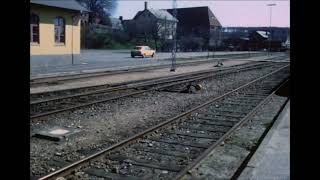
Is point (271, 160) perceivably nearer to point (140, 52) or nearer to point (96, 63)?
point (96, 63)

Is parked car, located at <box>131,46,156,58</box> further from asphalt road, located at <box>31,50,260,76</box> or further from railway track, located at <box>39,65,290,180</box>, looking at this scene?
railway track, located at <box>39,65,290,180</box>

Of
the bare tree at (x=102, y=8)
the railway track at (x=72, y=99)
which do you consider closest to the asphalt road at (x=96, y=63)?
the railway track at (x=72, y=99)

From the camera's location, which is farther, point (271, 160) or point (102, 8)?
point (102, 8)

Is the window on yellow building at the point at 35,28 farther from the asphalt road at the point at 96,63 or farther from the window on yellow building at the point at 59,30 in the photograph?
the asphalt road at the point at 96,63

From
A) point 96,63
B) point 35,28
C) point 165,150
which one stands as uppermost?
point 35,28

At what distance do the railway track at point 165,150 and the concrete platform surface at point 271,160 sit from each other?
2.68 ft

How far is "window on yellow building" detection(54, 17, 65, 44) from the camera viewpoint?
35.1 m

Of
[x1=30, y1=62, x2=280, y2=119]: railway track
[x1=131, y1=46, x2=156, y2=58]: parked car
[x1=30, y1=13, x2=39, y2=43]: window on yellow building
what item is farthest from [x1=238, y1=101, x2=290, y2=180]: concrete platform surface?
[x1=131, y1=46, x2=156, y2=58]: parked car

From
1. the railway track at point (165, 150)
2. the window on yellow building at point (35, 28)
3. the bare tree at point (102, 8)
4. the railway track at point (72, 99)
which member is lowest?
the railway track at point (165, 150)

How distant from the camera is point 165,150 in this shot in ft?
24.2

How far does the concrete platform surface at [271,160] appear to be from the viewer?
18.2 feet

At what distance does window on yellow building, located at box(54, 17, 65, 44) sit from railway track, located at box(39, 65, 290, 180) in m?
25.3

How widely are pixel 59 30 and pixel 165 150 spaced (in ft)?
98.8

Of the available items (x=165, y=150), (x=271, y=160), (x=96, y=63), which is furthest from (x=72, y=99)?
(x=96, y=63)
